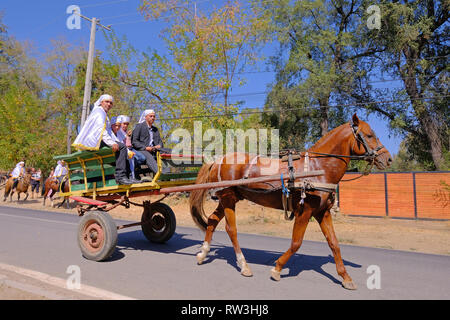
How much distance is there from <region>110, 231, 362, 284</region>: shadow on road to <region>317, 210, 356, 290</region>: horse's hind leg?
0.83 ft

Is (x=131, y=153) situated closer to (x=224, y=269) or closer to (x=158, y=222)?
(x=158, y=222)

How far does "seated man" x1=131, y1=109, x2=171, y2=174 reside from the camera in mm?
6064

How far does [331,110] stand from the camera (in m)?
20.7

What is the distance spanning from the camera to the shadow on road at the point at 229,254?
5.64 m

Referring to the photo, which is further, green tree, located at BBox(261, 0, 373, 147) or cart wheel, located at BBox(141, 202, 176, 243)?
green tree, located at BBox(261, 0, 373, 147)

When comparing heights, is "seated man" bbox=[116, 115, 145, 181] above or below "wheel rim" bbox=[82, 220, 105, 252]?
above

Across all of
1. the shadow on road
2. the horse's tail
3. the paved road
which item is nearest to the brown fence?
the paved road

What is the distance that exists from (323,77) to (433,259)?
1354 cm

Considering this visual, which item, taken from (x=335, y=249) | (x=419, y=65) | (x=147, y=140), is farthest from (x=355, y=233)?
(x=419, y=65)

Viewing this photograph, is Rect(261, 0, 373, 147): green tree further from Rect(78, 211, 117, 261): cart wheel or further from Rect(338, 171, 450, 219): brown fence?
Rect(78, 211, 117, 261): cart wheel

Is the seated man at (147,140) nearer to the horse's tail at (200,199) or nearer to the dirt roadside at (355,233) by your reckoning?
the horse's tail at (200,199)

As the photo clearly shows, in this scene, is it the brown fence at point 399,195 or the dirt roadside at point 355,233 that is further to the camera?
the brown fence at point 399,195

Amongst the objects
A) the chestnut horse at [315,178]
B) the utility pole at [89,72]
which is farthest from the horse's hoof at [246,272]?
the utility pole at [89,72]

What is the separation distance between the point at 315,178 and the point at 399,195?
12.3 m
